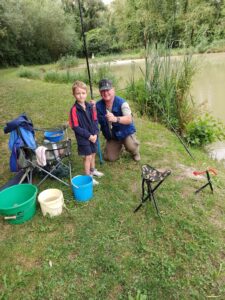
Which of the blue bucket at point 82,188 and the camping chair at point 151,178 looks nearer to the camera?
the camping chair at point 151,178

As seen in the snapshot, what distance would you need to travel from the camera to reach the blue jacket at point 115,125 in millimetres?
2719

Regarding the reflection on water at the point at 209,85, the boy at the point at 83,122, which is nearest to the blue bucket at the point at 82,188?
the boy at the point at 83,122

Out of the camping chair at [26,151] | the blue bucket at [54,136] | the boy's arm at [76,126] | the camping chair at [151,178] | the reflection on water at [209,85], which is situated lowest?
the reflection on water at [209,85]

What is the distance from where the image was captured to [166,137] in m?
3.88

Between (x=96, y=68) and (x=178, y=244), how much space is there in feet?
20.3

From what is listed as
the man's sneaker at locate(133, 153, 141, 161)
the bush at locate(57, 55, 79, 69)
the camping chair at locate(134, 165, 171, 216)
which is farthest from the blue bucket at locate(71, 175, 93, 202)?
the bush at locate(57, 55, 79, 69)

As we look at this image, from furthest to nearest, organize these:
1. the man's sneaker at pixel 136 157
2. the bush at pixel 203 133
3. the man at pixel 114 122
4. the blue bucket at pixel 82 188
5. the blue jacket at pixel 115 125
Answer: the bush at pixel 203 133, the man's sneaker at pixel 136 157, the blue jacket at pixel 115 125, the man at pixel 114 122, the blue bucket at pixel 82 188

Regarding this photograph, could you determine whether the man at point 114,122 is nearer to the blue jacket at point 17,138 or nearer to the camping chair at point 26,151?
the camping chair at point 26,151

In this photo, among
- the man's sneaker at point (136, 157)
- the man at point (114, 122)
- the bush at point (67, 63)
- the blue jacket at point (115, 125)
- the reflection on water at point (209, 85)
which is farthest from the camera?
the bush at point (67, 63)

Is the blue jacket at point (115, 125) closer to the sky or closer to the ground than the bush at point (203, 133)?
closer to the sky

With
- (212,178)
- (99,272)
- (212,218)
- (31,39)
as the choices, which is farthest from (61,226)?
(31,39)

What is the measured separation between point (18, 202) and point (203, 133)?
281cm

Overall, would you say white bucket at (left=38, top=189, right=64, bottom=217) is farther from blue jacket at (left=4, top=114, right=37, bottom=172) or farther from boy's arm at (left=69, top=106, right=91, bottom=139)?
boy's arm at (left=69, top=106, right=91, bottom=139)

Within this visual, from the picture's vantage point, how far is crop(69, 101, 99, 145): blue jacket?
2.41 m
